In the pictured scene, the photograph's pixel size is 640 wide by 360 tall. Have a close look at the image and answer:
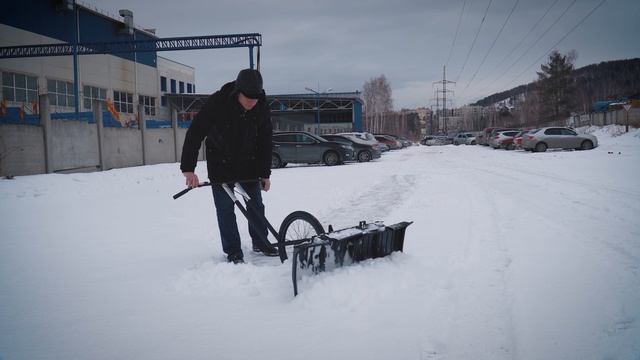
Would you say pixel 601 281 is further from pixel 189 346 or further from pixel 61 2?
pixel 61 2

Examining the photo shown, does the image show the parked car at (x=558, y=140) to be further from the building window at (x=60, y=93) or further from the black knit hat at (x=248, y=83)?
the building window at (x=60, y=93)

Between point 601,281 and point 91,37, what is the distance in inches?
1470

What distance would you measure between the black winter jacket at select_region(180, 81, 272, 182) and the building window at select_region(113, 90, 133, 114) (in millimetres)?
34397

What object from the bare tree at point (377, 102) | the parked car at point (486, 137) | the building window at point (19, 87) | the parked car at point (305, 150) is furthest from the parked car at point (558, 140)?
the bare tree at point (377, 102)

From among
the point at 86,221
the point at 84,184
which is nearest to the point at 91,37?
the point at 84,184

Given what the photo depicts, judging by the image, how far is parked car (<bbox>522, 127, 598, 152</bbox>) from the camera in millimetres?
22906

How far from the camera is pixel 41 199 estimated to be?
28.8ft

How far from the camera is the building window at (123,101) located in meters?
34.0

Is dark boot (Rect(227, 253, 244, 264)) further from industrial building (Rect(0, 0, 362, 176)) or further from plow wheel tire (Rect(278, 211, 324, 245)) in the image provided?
industrial building (Rect(0, 0, 362, 176))

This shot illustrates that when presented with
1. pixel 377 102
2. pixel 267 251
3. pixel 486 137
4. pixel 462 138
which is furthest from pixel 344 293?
pixel 377 102

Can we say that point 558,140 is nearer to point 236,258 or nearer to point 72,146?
point 72,146

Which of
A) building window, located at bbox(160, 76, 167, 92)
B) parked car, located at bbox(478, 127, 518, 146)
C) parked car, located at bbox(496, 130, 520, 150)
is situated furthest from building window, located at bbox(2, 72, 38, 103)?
parked car, located at bbox(478, 127, 518, 146)

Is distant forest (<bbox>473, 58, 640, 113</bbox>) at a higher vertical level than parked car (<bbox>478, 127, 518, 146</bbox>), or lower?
higher

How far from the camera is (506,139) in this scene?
→ 2894 cm
